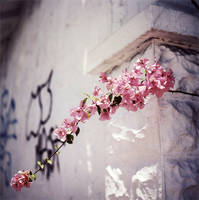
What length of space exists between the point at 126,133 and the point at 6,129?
9.55ft

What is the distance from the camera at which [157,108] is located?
132 cm

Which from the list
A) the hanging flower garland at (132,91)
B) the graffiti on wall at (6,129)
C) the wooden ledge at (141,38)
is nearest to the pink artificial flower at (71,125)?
the hanging flower garland at (132,91)

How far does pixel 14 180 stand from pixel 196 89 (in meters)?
1.02

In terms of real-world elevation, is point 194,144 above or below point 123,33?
below

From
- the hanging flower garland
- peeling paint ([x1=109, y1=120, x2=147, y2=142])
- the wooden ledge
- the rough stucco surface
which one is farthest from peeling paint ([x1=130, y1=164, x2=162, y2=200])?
the wooden ledge

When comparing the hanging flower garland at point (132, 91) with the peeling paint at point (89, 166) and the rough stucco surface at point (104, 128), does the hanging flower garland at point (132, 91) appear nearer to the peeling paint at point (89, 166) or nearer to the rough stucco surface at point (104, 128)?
the rough stucco surface at point (104, 128)

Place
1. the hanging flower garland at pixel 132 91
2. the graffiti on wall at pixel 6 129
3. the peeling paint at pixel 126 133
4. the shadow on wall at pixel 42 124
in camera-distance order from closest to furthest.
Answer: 1. the hanging flower garland at pixel 132 91
2. the peeling paint at pixel 126 133
3. the shadow on wall at pixel 42 124
4. the graffiti on wall at pixel 6 129

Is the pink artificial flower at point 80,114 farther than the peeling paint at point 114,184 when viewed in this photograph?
No

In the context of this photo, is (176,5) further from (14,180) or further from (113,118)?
(14,180)

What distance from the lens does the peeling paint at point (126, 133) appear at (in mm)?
1400

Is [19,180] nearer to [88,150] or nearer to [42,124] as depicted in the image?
[88,150]

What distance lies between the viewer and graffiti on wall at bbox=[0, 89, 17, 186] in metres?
3.68

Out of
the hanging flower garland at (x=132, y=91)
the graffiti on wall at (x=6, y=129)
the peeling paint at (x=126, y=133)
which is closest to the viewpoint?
the hanging flower garland at (x=132, y=91)

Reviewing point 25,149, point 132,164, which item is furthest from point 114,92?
point 25,149
